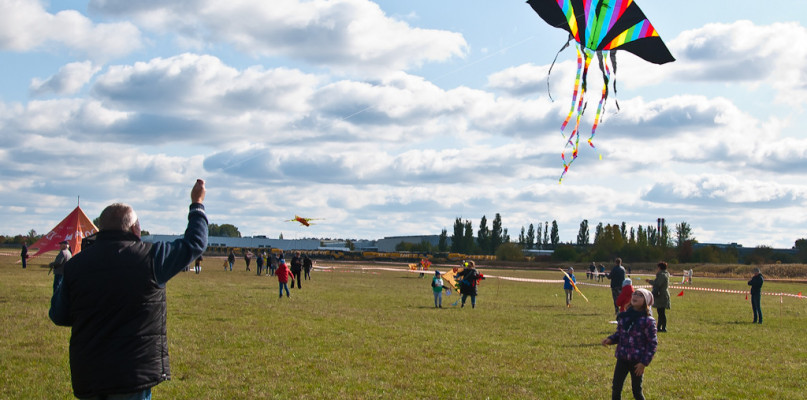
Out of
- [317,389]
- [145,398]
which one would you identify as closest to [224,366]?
[317,389]

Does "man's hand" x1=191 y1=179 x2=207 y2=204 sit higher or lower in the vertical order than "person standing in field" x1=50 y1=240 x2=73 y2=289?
higher

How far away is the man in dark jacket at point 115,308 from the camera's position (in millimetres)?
4496

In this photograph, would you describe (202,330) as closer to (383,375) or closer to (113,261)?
(383,375)

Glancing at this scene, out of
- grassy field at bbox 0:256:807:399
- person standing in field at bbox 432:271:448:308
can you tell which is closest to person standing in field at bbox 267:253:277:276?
grassy field at bbox 0:256:807:399

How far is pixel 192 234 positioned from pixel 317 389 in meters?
5.19

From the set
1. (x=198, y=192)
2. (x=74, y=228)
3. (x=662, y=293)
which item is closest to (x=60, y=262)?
(x=198, y=192)

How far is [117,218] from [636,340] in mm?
5817

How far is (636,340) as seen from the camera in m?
7.90

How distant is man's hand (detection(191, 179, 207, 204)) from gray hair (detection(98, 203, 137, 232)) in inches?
17.4

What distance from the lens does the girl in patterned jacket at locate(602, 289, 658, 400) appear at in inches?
311

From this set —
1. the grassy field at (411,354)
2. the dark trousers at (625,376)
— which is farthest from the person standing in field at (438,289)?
the dark trousers at (625,376)

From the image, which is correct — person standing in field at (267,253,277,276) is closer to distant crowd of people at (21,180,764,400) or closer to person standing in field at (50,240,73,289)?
person standing in field at (50,240,73,289)

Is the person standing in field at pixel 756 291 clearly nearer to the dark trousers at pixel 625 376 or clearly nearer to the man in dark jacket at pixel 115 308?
the dark trousers at pixel 625 376

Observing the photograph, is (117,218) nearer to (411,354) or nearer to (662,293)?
(411,354)
